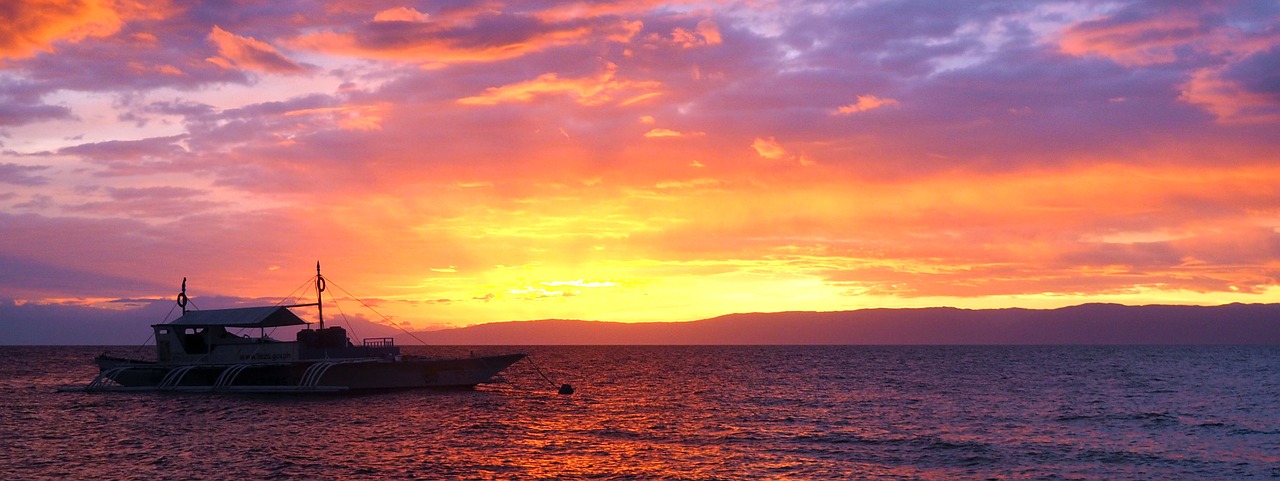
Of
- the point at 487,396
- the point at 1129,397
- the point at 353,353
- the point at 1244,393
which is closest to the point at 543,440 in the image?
the point at 487,396

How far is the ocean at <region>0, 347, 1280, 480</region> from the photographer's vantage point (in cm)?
3612

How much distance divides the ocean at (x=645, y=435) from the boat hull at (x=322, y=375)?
5.29ft

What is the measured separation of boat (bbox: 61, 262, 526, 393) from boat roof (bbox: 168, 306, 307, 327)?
0.24ft

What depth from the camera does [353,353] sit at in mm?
73250

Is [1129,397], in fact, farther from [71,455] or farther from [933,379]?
[71,455]

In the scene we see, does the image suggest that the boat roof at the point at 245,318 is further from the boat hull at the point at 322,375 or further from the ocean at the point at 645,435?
the ocean at the point at 645,435

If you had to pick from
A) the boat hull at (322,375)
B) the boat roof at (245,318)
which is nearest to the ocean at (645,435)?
the boat hull at (322,375)

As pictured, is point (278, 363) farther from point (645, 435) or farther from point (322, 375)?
point (645, 435)

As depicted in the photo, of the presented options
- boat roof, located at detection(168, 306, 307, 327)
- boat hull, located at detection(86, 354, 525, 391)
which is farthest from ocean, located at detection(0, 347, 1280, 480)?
boat roof, located at detection(168, 306, 307, 327)

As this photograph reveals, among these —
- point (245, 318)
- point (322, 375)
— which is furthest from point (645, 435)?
point (245, 318)

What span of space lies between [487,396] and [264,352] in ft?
56.0

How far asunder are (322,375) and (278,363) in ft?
13.6

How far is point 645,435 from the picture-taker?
47031mm

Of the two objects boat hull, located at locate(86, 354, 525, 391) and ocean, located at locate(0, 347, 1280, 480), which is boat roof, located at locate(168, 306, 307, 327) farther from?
ocean, located at locate(0, 347, 1280, 480)
